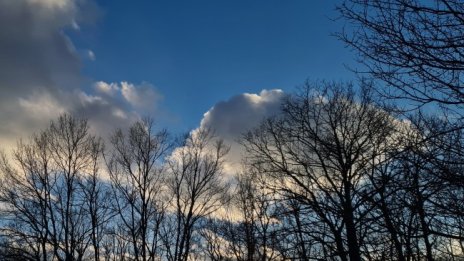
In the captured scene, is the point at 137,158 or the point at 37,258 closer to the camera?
the point at 37,258

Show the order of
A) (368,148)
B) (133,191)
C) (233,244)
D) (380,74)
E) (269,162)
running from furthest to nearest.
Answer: (233,244) < (133,191) < (269,162) < (368,148) < (380,74)

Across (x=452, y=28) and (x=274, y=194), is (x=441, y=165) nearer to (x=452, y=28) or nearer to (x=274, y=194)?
(x=452, y=28)

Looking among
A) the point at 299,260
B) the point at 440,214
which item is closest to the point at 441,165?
the point at 440,214

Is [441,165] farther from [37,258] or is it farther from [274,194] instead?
[37,258]

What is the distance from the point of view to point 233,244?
34.5 meters

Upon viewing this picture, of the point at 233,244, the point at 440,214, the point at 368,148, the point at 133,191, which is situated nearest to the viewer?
the point at 440,214

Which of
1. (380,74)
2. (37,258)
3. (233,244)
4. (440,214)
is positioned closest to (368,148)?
(440,214)

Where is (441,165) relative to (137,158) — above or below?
below

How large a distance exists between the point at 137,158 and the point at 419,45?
895 inches

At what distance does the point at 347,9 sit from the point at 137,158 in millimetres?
22163

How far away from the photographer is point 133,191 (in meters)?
25.7

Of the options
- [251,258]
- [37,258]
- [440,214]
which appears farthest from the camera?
[251,258]

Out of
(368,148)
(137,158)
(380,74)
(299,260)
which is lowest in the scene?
(299,260)

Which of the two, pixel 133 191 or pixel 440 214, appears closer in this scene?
pixel 440 214
